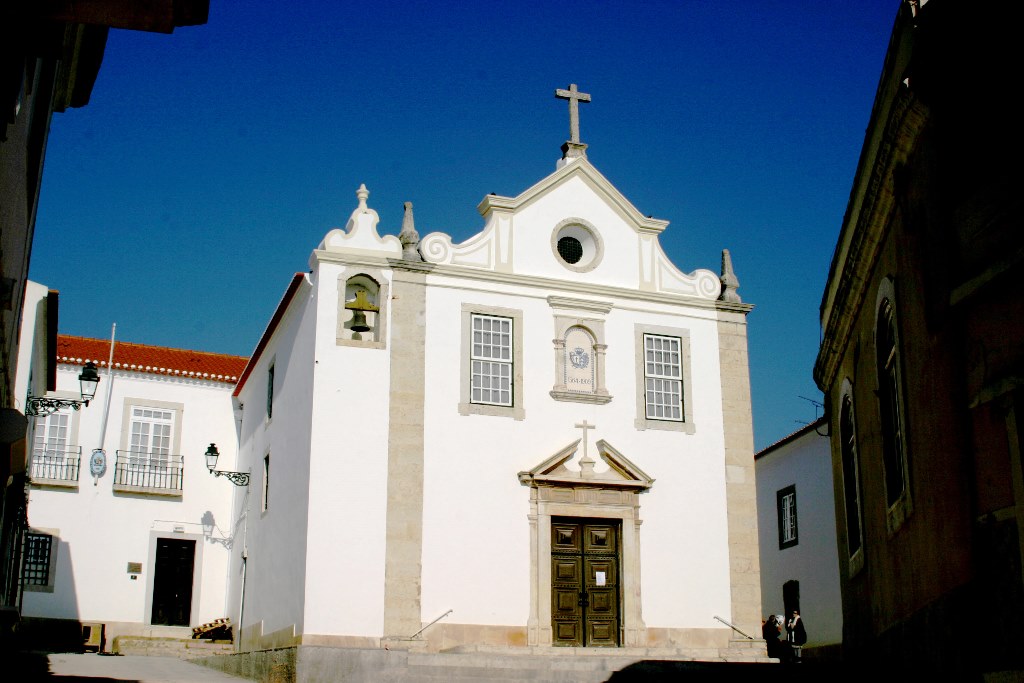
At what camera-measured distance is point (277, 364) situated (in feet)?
73.4

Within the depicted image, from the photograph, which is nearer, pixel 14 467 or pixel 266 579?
pixel 14 467

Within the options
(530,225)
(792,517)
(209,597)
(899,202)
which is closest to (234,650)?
(209,597)

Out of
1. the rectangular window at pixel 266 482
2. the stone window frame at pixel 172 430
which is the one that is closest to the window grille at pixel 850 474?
the rectangular window at pixel 266 482

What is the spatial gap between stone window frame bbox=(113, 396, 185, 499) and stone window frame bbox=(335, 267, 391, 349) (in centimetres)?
939

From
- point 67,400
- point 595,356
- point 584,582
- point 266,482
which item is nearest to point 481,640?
point 584,582

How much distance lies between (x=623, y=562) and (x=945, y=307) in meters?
11.5

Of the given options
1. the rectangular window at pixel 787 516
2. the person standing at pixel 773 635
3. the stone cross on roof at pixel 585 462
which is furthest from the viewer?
the rectangular window at pixel 787 516

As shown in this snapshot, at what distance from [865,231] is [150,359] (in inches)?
812

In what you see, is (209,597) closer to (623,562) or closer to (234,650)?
(234,650)

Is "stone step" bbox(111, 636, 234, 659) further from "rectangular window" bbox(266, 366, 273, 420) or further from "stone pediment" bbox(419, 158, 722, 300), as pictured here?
"stone pediment" bbox(419, 158, 722, 300)

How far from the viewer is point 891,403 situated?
1178 cm

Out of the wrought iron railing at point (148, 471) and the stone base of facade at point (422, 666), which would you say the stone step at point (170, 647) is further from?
the stone base of facade at point (422, 666)

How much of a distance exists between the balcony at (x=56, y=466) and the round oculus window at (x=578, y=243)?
12.7m

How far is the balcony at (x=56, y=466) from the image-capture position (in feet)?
82.3
